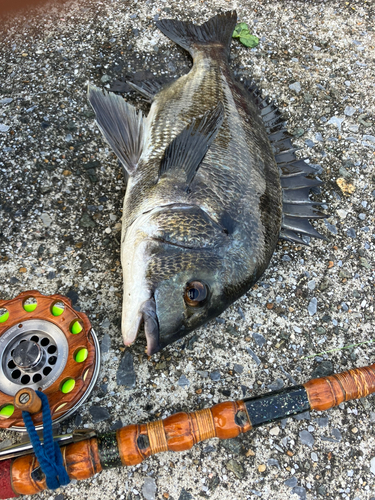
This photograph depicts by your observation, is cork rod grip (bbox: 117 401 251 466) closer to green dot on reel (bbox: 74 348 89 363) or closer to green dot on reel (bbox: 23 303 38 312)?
green dot on reel (bbox: 74 348 89 363)

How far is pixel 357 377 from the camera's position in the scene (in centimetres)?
230

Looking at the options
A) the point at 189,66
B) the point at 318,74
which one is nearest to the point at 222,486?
the point at 189,66

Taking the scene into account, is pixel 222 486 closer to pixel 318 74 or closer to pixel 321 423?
pixel 321 423

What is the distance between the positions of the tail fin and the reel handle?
3368 mm

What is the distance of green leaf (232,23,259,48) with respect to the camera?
398 cm

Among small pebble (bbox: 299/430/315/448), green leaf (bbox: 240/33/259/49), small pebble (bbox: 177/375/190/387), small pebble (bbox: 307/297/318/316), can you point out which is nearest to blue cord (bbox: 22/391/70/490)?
small pebble (bbox: 177/375/190/387)

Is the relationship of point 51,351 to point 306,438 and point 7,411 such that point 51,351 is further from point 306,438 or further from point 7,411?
point 306,438

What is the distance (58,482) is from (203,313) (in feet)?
3.87

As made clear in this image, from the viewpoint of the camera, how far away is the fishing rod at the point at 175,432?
1.88 m

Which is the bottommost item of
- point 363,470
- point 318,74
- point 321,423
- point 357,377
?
point 363,470

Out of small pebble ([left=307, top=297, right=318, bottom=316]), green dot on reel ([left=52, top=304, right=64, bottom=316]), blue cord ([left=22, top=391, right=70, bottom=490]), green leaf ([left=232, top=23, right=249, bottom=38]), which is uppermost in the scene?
green leaf ([left=232, top=23, right=249, bottom=38])

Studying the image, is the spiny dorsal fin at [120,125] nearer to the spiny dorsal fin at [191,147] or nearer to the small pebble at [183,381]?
the spiny dorsal fin at [191,147]

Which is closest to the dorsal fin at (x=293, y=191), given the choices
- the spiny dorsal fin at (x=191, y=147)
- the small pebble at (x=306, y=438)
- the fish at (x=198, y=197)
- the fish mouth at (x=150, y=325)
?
the fish at (x=198, y=197)

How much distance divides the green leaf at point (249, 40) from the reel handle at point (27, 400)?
3988 mm
